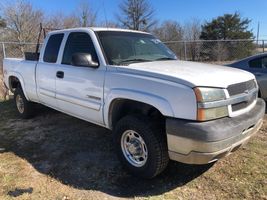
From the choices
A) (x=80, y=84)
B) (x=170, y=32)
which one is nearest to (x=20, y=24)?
(x=170, y=32)

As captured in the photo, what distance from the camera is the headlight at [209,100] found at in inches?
122

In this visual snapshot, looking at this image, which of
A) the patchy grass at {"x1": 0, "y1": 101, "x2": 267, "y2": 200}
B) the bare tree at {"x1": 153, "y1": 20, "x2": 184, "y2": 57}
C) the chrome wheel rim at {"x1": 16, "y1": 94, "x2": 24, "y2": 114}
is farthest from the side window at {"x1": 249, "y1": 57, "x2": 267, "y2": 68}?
the bare tree at {"x1": 153, "y1": 20, "x2": 184, "y2": 57}

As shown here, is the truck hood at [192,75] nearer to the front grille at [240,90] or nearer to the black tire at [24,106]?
the front grille at [240,90]

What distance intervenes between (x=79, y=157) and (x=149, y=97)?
71.0 inches

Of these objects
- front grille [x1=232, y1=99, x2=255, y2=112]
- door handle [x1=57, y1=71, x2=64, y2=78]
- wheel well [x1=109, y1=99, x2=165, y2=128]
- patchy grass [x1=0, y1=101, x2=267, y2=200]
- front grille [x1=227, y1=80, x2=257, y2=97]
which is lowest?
patchy grass [x1=0, y1=101, x2=267, y2=200]

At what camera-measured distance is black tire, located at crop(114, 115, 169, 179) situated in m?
3.50

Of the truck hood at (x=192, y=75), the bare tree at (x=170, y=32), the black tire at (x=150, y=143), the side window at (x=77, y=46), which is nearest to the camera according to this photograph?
the truck hood at (x=192, y=75)

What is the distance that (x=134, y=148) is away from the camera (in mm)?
3826

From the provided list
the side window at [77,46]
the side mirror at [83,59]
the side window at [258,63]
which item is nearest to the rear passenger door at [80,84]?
the side window at [77,46]

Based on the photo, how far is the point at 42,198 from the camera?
11.5 feet

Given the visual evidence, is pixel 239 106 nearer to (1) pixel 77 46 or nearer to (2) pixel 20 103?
(1) pixel 77 46

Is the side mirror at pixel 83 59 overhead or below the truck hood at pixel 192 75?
overhead

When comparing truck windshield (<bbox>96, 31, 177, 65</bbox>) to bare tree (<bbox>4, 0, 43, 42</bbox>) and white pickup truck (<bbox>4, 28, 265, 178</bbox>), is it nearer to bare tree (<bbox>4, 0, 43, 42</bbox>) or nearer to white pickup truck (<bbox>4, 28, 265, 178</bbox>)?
white pickup truck (<bbox>4, 28, 265, 178</bbox>)

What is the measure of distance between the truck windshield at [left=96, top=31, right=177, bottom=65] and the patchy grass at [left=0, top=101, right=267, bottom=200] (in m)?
1.50
